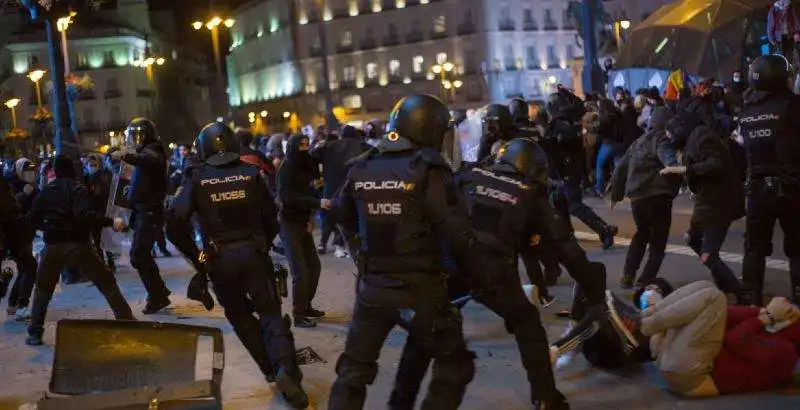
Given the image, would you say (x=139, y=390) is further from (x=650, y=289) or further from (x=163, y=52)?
(x=163, y=52)

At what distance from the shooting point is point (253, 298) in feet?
21.2

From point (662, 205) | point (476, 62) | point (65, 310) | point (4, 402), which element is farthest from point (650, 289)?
point (476, 62)

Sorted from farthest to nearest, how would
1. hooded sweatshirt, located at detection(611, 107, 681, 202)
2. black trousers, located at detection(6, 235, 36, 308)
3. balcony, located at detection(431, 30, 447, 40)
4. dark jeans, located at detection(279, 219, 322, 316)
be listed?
balcony, located at detection(431, 30, 447, 40) → black trousers, located at detection(6, 235, 36, 308) → hooded sweatshirt, located at detection(611, 107, 681, 202) → dark jeans, located at detection(279, 219, 322, 316)

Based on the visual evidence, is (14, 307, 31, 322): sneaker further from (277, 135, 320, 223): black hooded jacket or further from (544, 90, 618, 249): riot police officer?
(544, 90, 618, 249): riot police officer

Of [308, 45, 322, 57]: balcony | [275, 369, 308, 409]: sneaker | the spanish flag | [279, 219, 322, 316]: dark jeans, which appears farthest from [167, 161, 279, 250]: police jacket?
[308, 45, 322, 57]: balcony

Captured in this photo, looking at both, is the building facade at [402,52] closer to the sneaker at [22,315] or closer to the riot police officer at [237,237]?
the sneaker at [22,315]

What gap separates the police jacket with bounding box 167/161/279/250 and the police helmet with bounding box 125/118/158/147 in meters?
3.48

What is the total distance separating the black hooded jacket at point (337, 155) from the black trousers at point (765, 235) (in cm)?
459

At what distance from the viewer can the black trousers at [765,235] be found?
24.8 ft

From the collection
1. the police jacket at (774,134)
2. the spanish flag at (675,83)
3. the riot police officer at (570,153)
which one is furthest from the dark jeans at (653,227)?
the spanish flag at (675,83)

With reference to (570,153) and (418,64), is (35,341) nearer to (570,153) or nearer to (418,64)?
(570,153)

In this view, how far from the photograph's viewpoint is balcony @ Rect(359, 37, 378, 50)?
79.9 m

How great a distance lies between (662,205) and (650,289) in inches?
102

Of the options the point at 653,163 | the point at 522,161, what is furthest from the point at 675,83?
the point at 522,161
